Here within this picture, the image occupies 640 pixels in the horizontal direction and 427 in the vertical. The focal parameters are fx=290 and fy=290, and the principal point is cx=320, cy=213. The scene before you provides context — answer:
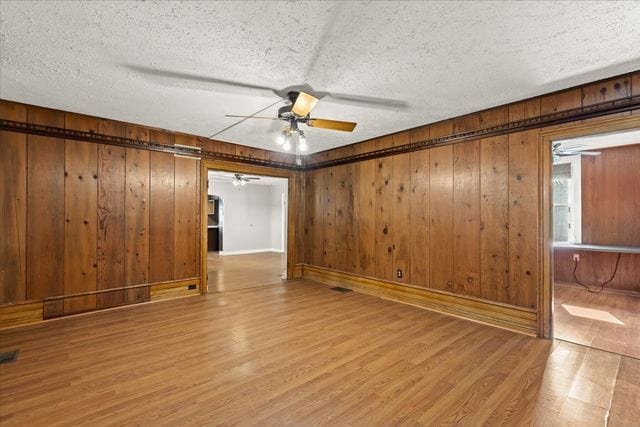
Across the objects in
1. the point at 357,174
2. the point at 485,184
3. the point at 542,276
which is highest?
the point at 357,174

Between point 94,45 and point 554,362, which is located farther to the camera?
point 554,362

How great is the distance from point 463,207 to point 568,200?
133 inches

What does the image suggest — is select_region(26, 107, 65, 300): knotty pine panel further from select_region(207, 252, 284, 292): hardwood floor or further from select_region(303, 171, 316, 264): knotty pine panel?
select_region(303, 171, 316, 264): knotty pine panel

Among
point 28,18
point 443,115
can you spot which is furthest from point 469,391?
point 28,18

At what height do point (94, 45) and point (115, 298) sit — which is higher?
point (94, 45)

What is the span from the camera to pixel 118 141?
3.89 meters

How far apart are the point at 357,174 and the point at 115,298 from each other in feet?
13.1

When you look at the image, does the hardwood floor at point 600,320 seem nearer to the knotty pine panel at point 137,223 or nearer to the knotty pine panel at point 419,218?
the knotty pine panel at point 419,218

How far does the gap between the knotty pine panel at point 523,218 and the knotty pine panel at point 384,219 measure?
161 cm

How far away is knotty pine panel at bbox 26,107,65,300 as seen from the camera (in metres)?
3.35

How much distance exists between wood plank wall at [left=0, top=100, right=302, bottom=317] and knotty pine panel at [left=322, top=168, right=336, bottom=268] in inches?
88.0

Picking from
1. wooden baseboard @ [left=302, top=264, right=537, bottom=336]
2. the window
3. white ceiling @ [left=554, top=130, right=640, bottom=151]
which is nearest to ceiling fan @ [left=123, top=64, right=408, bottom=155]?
wooden baseboard @ [left=302, top=264, right=537, bottom=336]

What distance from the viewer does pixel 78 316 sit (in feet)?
11.7

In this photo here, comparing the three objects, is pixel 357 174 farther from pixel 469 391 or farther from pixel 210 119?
pixel 469 391
